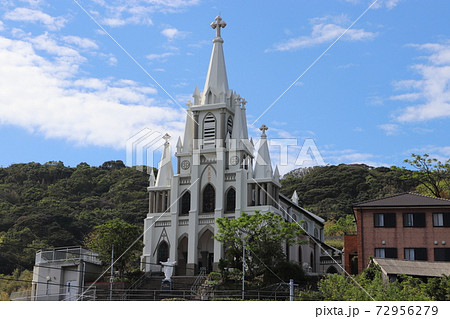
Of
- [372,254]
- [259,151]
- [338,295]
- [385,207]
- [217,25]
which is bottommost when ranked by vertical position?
[338,295]

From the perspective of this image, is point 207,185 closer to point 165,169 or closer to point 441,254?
point 165,169

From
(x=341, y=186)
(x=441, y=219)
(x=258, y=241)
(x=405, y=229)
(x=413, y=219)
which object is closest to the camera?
(x=441, y=219)

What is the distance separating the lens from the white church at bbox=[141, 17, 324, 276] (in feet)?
205

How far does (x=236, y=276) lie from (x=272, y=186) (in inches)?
527

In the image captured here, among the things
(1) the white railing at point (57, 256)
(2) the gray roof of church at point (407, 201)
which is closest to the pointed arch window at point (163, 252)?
(1) the white railing at point (57, 256)

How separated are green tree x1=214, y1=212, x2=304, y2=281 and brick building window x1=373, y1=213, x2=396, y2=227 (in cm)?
636

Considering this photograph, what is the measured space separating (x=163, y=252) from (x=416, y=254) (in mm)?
24451

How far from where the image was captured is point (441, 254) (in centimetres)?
4978

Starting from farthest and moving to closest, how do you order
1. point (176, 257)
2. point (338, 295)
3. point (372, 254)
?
point (176, 257) < point (372, 254) < point (338, 295)

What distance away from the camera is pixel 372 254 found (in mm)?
50781

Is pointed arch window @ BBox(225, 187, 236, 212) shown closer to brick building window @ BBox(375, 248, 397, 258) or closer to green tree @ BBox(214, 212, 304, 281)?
green tree @ BBox(214, 212, 304, 281)

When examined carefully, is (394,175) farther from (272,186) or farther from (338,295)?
(338,295)

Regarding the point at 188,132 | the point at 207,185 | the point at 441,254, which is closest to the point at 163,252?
the point at 207,185

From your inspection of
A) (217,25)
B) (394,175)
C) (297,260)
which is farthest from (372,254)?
(394,175)
